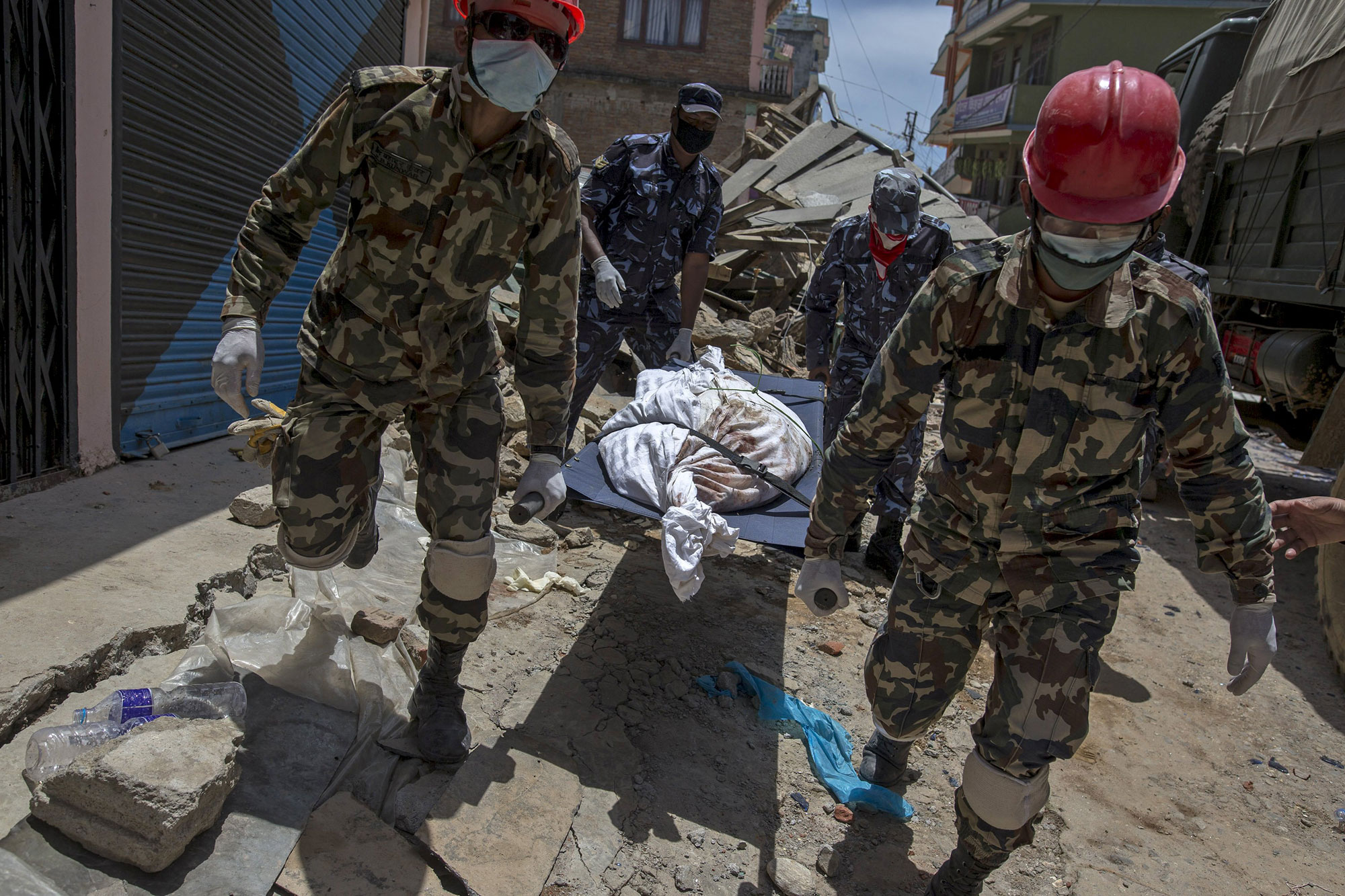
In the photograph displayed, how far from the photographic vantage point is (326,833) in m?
1.96

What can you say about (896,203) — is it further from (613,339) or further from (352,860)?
(352,860)

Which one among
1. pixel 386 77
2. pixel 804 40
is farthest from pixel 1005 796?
pixel 804 40

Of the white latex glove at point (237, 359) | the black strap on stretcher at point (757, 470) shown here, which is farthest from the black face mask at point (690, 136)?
the white latex glove at point (237, 359)

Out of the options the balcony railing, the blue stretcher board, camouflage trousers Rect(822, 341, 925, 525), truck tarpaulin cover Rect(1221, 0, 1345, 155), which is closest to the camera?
the blue stretcher board

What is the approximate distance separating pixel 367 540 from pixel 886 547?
8.88 feet

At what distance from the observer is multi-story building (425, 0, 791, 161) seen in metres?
18.1

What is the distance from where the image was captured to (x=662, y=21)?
18188 mm

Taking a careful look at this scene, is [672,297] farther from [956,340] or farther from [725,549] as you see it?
[956,340]

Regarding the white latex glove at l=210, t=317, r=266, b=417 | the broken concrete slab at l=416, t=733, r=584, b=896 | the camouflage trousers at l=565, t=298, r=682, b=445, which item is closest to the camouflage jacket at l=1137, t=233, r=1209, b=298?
the camouflage trousers at l=565, t=298, r=682, b=445

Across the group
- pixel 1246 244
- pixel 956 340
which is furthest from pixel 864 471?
pixel 1246 244

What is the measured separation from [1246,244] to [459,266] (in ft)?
19.1

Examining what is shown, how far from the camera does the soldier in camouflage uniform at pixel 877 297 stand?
407 cm

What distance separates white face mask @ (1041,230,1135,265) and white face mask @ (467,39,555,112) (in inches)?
46.7

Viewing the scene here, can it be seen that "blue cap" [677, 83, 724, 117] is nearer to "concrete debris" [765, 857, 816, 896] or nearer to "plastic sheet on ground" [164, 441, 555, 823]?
"plastic sheet on ground" [164, 441, 555, 823]
